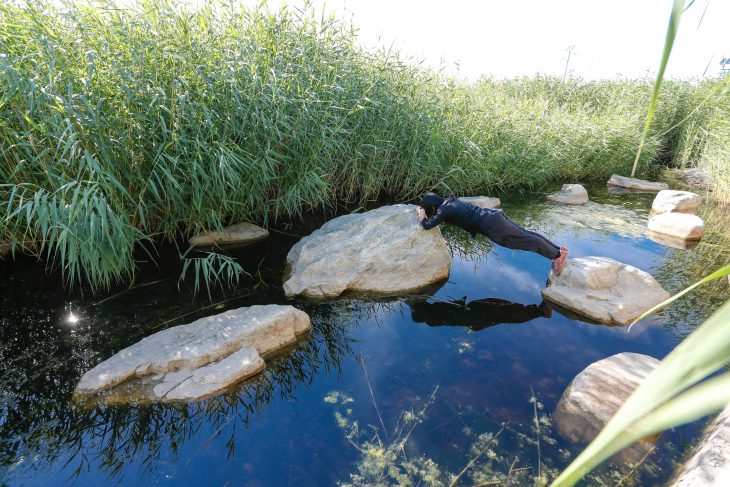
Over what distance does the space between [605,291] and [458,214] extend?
1654 millimetres

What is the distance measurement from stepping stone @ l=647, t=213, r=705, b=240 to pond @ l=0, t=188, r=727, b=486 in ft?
5.26

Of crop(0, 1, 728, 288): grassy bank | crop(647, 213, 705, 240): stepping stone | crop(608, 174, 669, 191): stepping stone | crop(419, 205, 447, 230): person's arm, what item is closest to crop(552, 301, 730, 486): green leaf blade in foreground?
Answer: crop(0, 1, 728, 288): grassy bank

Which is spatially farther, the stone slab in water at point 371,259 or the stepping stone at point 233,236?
the stepping stone at point 233,236

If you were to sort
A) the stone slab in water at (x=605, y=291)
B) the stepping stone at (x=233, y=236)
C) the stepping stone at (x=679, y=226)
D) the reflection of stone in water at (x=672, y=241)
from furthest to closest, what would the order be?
the stepping stone at (x=679, y=226), the reflection of stone in water at (x=672, y=241), the stepping stone at (x=233, y=236), the stone slab in water at (x=605, y=291)

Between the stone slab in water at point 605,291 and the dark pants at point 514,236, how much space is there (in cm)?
29

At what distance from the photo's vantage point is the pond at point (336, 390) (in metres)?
2.49

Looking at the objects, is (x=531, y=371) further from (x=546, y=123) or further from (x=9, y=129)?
(x=546, y=123)

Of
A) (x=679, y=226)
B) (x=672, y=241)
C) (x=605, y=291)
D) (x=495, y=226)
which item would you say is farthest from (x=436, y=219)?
(x=679, y=226)

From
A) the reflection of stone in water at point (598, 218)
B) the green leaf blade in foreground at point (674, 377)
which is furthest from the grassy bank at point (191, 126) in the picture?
the green leaf blade in foreground at point (674, 377)

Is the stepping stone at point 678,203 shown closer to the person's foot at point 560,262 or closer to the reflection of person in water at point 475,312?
the person's foot at point 560,262

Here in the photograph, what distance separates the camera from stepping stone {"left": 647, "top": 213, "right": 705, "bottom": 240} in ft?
20.3

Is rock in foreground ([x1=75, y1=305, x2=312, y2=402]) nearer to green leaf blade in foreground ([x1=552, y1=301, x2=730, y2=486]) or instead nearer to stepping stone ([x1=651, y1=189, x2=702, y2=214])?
→ green leaf blade in foreground ([x1=552, y1=301, x2=730, y2=486])

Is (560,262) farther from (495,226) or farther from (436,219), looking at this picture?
(436,219)

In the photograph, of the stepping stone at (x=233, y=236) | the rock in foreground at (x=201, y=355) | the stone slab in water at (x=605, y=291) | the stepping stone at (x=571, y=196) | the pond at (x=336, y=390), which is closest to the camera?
the pond at (x=336, y=390)
